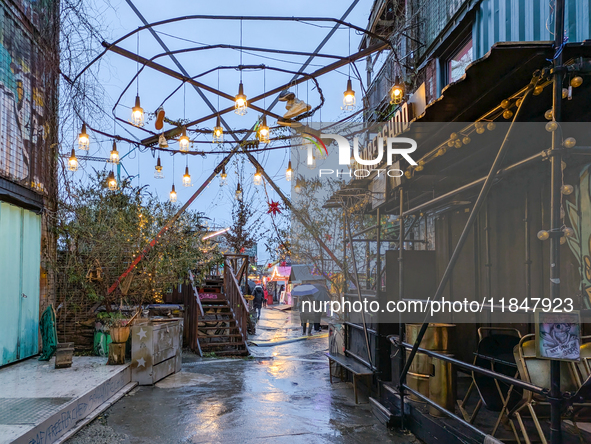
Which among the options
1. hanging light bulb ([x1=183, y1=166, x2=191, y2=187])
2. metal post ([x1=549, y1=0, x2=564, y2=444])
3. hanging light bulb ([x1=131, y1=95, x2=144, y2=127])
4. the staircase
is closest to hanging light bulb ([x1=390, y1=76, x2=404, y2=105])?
hanging light bulb ([x1=131, y1=95, x2=144, y2=127])

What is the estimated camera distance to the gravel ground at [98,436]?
18.9 feet

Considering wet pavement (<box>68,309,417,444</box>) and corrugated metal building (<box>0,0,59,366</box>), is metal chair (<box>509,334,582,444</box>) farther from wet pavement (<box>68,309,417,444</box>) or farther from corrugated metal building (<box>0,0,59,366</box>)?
corrugated metal building (<box>0,0,59,366</box>)

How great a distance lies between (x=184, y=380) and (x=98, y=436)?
3.48 meters

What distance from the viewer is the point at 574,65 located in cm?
342

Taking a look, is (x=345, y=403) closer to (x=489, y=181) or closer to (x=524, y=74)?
(x=489, y=181)

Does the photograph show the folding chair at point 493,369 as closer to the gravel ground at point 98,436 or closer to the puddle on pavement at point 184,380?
the gravel ground at point 98,436

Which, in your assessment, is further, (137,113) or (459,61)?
(459,61)

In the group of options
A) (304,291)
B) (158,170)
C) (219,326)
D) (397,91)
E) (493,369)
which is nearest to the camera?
(493,369)

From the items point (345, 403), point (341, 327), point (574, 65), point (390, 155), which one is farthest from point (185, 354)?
point (574, 65)

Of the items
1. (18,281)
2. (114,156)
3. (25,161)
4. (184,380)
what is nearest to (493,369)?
(184,380)

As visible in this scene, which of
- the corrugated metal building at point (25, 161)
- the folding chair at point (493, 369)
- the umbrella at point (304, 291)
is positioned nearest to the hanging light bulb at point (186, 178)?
the corrugated metal building at point (25, 161)

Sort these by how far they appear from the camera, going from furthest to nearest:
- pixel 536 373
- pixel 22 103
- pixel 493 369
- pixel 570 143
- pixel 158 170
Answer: pixel 158 170, pixel 22 103, pixel 493 369, pixel 536 373, pixel 570 143

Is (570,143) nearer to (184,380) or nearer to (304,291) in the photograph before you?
(184,380)

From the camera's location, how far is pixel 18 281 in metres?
9.38
